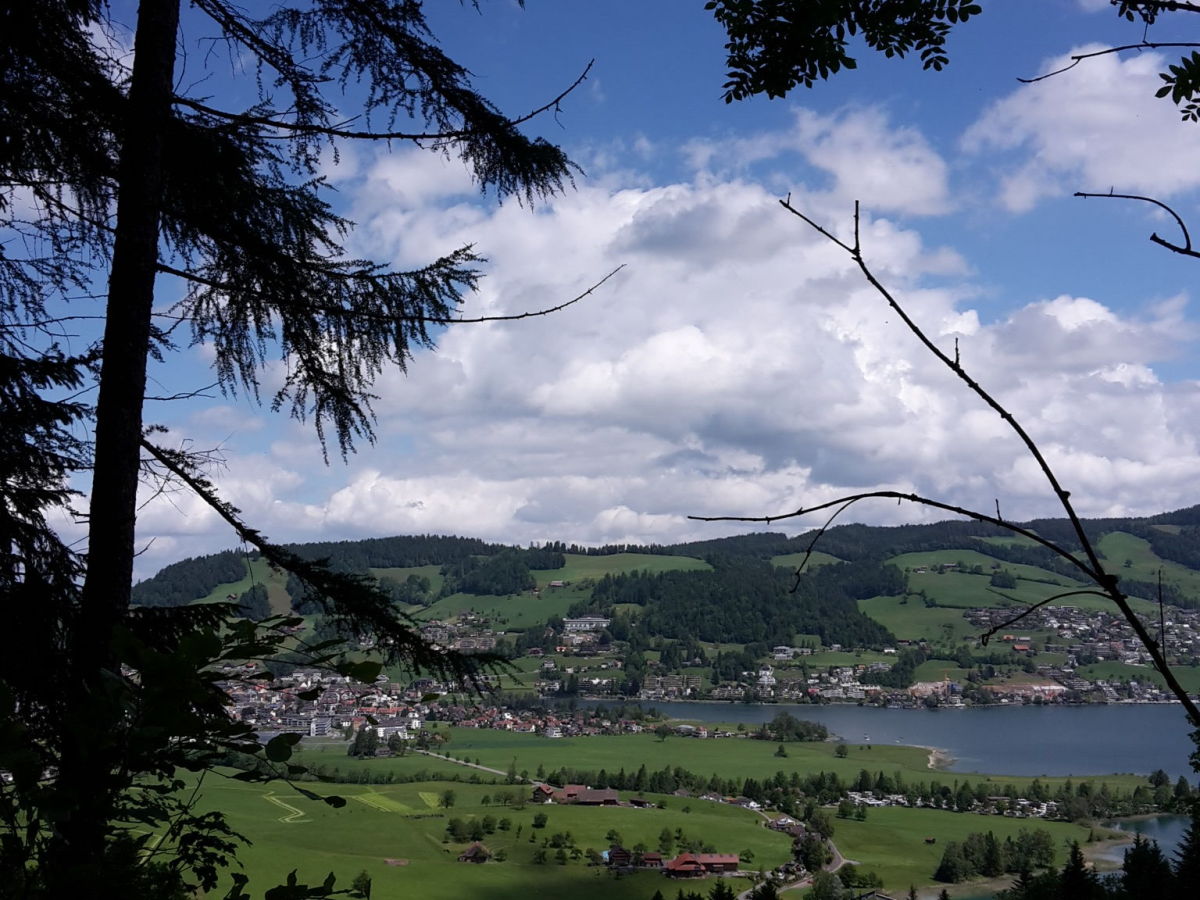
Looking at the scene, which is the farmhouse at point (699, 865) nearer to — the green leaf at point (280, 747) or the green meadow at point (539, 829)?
the green meadow at point (539, 829)

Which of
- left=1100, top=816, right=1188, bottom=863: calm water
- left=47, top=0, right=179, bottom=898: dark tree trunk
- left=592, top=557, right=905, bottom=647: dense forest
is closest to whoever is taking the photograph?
left=47, top=0, right=179, bottom=898: dark tree trunk

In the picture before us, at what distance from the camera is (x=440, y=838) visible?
36.0 meters

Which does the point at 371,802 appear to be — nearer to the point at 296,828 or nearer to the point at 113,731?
the point at 296,828

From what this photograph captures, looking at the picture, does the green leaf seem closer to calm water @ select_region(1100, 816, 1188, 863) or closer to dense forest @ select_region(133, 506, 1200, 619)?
calm water @ select_region(1100, 816, 1188, 863)

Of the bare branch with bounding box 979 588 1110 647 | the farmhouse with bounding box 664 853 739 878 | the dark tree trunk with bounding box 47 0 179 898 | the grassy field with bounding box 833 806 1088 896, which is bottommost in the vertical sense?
the grassy field with bounding box 833 806 1088 896

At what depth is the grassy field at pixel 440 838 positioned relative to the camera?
84.2ft

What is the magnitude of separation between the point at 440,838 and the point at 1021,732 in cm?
5713

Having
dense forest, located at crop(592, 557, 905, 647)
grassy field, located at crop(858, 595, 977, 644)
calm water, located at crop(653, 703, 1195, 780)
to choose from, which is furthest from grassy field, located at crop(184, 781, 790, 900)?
dense forest, located at crop(592, 557, 905, 647)

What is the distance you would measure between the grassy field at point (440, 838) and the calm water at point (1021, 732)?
2564 cm

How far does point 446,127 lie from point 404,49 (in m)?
0.39

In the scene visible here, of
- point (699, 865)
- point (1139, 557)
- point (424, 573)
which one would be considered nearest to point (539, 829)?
point (699, 865)

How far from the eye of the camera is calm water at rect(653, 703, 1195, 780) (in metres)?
59.2

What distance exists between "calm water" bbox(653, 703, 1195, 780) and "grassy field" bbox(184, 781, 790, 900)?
2564 cm

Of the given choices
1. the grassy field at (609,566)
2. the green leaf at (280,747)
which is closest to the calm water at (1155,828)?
the green leaf at (280,747)
